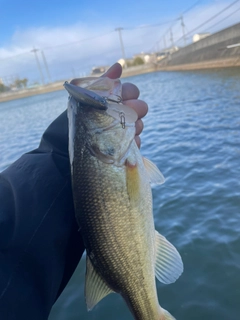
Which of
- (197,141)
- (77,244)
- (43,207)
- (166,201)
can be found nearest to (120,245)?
(77,244)

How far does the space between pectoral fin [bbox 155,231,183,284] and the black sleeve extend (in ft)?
1.93

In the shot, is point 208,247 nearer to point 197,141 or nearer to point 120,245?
point 120,245

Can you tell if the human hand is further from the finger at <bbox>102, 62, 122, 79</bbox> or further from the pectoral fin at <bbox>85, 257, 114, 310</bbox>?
the pectoral fin at <bbox>85, 257, 114, 310</bbox>

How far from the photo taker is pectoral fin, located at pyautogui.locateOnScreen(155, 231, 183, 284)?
2236 mm

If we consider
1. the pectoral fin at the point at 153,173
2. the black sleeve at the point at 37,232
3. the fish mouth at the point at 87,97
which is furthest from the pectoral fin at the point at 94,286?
the fish mouth at the point at 87,97

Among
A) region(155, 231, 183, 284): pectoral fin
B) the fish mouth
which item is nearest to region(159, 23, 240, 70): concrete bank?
region(155, 231, 183, 284): pectoral fin

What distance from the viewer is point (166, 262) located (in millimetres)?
2271

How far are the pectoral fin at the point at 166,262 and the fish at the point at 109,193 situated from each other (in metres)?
0.16

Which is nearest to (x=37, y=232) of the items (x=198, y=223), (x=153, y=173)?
(x=153, y=173)

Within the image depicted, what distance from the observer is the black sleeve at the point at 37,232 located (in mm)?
1773

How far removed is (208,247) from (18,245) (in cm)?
376

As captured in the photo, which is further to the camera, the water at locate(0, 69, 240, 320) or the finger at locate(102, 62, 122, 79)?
the water at locate(0, 69, 240, 320)

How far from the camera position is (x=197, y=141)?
33.4 ft

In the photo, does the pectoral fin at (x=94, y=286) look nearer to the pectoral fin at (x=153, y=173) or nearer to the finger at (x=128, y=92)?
the pectoral fin at (x=153, y=173)
